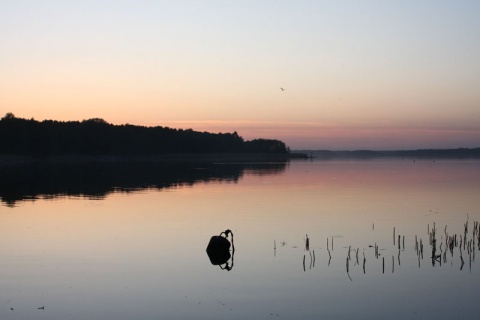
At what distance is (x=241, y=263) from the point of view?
23.5 metres

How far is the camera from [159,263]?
925 inches

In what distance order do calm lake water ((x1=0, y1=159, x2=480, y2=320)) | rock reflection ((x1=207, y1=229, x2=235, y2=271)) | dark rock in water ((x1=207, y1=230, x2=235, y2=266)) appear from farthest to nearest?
1. dark rock in water ((x1=207, y1=230, x2=235, y2=266))
2. rock reflection ((x1=207, y1=229, x2=235, y2=271))
3. calm lake water ((x1=0, y1=159, x2=480, y2=320))

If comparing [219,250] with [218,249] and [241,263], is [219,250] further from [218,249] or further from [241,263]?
[241,263]

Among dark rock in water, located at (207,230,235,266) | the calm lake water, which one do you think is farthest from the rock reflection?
the calm lake water

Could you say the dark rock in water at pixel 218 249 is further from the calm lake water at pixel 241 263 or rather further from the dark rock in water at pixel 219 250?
the calm lake water at pixel 241 263

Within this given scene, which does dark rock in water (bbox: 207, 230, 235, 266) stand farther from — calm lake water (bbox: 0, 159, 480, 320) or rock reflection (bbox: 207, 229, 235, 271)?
calm lake water (bbox: 0, 159, 480, 320)

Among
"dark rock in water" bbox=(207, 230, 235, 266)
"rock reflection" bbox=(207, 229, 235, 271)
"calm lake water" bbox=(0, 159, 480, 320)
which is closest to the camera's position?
"calm lake water" bbox=(0, 159, 480, 320)

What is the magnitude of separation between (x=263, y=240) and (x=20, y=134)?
508ft

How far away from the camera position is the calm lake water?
17.2 m

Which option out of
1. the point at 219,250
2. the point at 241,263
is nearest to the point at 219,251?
the point at 219,250

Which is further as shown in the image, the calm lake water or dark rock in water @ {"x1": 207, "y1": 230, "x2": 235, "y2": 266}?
dark rock in water @ {"x1": 207, "y1": 230, "x2": 235, "y2": 266}

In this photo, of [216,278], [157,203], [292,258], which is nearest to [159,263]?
[216,278]

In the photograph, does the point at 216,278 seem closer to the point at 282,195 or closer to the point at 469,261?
the point at 469,261

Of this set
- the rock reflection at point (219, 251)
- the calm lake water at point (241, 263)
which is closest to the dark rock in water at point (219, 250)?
the rock reflection at point (219, 251)
